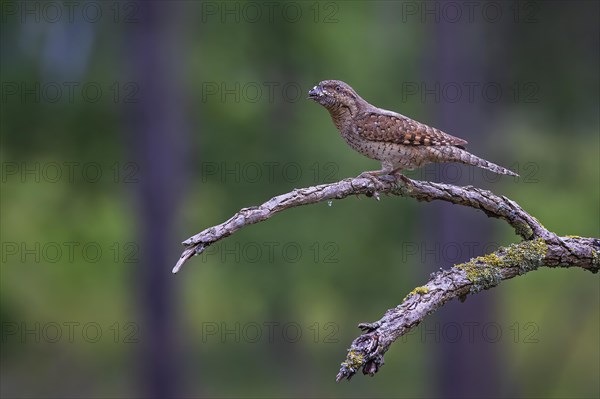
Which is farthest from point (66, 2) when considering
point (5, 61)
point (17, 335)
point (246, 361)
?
point (246, 361)

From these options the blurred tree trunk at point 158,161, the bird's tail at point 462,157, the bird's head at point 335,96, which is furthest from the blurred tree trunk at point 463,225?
the bird's tail at point 462,157

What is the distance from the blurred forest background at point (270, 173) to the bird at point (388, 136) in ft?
18.6

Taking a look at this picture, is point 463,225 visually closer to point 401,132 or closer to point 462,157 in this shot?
point 401,132

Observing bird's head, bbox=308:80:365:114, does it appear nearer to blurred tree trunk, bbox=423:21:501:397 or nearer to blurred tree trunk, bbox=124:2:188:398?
blurred tree trunk, bbox=423:21:501:397

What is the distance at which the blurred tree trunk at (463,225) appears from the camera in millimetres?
12617

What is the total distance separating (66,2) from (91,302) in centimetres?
771

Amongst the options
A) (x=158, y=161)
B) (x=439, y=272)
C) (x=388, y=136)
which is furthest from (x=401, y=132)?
(x=158, y=161)

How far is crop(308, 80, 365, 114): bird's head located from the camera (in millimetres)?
6546

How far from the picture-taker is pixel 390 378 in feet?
66.2

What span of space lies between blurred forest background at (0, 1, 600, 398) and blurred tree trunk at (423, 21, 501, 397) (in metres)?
0.03

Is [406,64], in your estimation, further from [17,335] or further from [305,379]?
[17,335]

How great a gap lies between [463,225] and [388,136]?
21.7 feet

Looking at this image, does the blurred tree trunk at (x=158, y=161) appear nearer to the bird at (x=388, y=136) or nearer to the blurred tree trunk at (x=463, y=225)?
the blurred tree trunk at (x=463, y=225)

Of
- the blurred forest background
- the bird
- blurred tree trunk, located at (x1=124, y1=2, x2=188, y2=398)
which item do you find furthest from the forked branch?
blurred tree trunk, located at (x1=124, y1=2, x2=188, y2=398)
